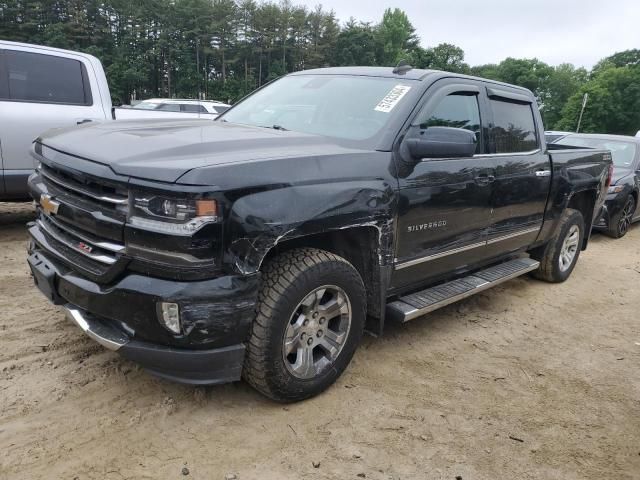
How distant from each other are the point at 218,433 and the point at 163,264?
0.95m

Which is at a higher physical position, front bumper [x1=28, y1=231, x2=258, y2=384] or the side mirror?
the side mirror

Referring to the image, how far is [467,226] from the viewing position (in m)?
3.73

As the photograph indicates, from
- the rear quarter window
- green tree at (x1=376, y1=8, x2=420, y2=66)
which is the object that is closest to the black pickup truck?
the rear quarter window

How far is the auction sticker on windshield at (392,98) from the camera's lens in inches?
131

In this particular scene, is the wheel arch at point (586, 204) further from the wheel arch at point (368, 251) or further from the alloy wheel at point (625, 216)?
the wheel arch at point (368, 251)

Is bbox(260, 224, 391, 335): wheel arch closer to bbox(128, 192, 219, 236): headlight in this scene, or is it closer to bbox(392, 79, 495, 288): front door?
bbox(392, 79, 495, 288): front door

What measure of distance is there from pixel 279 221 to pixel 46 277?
1.34m

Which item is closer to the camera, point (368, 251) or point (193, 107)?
point (368, 251)

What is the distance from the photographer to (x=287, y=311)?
2.60 m

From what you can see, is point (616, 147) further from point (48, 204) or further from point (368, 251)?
point (48, 204)

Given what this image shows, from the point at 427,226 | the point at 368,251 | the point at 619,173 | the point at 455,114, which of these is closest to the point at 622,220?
the point at 619,173

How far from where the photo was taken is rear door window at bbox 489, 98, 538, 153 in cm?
409

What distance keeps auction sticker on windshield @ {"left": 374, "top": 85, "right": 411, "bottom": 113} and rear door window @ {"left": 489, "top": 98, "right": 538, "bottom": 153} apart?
3.34 feet

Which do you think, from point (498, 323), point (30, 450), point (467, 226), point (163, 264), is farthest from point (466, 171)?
point (30, 450)
